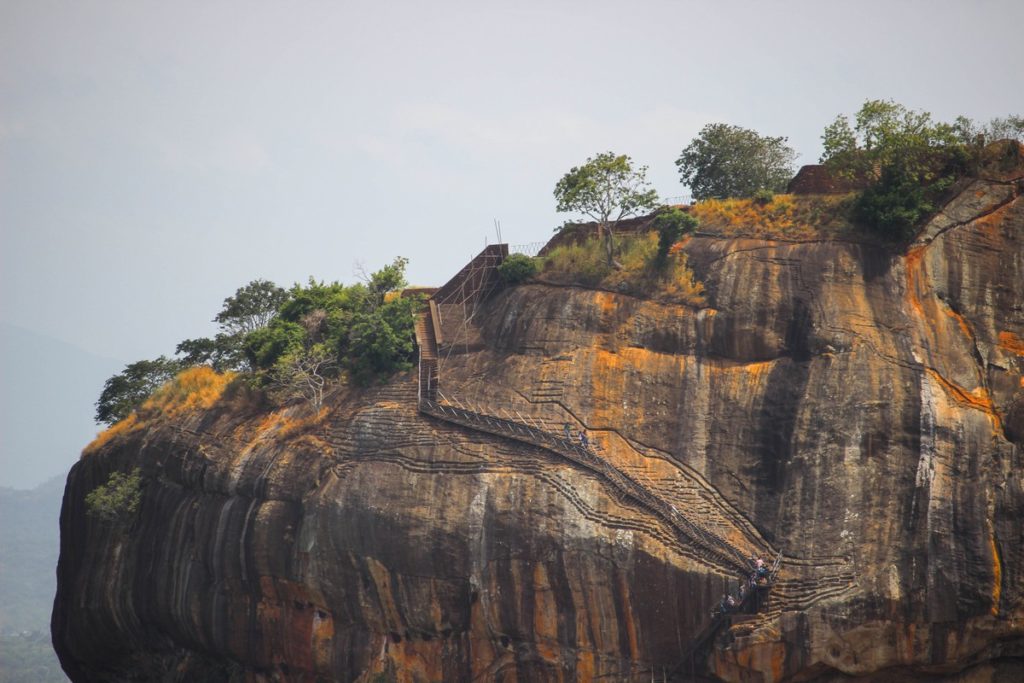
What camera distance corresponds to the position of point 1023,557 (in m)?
33.5

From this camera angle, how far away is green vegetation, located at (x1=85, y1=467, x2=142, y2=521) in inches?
1965

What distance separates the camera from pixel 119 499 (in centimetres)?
4978

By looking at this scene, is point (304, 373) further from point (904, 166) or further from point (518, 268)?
point (904, 166)

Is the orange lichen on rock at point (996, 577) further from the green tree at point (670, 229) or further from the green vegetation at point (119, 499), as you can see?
the green vegetation at point (119, 499)

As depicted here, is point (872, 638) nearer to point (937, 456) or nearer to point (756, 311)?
point (937, 456)

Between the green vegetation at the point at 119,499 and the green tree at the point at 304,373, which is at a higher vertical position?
the green tree at the point at 304,373

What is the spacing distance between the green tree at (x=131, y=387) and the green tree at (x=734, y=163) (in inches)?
1177

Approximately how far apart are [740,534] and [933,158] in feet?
55.0

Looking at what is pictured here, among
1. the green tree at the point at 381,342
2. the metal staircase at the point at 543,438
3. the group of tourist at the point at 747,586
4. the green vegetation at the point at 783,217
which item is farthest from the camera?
the green tree at the point at 381,342

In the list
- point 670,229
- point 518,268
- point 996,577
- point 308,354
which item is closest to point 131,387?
point 308,354

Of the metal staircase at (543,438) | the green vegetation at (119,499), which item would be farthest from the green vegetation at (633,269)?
the green vegetation at (119,499)

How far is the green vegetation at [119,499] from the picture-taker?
164 feet

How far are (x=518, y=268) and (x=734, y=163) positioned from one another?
1323cm

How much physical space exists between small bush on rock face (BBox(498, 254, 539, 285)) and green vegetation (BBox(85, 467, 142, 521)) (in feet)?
65.7
